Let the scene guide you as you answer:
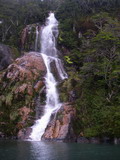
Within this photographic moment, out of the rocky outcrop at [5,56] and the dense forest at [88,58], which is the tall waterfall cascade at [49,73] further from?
the rocky outcrop at [5,56]

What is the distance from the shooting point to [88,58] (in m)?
34.5

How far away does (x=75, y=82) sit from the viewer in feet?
101

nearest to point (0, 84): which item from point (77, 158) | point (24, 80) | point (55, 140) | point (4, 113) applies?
point (24, 80)

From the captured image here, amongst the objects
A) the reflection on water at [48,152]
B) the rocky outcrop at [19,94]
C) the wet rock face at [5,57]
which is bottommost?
the reflection on water at [48,152]

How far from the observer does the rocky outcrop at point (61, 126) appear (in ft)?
76.6

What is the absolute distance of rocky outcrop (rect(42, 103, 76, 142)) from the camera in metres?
23.4

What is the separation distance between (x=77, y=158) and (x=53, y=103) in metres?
16.5

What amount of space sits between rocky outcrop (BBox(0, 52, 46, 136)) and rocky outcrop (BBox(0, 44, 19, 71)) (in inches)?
110

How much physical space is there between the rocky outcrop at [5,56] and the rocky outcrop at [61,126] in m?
15.7

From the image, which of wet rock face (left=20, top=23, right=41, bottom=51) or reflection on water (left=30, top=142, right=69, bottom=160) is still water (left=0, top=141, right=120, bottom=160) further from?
wet rock face (left=20, top=23, right=41, bottom=51)

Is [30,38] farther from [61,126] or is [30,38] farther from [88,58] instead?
[61,126]

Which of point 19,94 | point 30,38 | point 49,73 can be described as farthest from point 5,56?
point 19,94

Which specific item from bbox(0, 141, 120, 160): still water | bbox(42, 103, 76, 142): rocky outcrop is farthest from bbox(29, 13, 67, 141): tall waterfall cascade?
bbox(0, 141, 120, 160): still water

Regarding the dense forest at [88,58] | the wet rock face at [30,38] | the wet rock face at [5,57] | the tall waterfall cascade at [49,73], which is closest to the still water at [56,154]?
the dense forest at [88,58]
